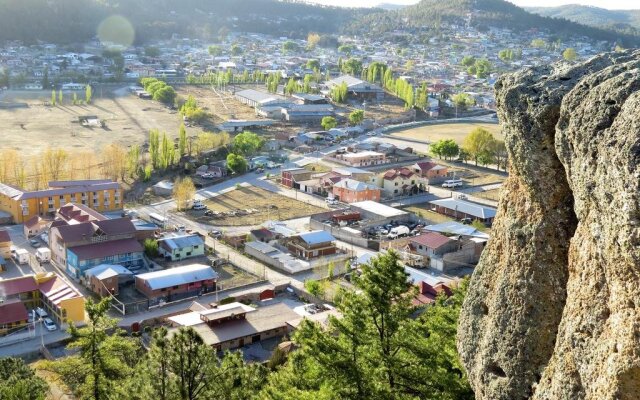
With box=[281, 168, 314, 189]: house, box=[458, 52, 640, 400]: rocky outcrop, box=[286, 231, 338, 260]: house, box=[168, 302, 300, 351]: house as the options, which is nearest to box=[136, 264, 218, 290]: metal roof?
box=[168, 302, 300, 351]: house

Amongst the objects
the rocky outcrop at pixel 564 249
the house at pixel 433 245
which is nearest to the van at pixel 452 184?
the house at pixel 433 245

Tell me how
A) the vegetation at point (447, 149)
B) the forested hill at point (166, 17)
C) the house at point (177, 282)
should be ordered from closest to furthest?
the house at point (177, 282)
the vegetation at point (447, 149)
the forested hill at point (166, 17)

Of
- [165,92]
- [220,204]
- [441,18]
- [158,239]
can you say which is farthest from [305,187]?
[441,18]

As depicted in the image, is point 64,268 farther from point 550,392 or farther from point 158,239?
point 550,392

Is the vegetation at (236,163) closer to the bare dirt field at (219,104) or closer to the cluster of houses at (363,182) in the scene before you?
the cluster of houses at (363,182)

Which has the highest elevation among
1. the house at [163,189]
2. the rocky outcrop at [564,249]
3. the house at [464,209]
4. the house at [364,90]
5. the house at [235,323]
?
the rocky outcrop at [564,249]

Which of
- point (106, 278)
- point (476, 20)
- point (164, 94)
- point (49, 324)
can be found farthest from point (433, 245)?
point (476, 20)

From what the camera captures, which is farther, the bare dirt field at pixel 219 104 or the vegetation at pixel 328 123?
the bare dirt field at pixel 219 104
